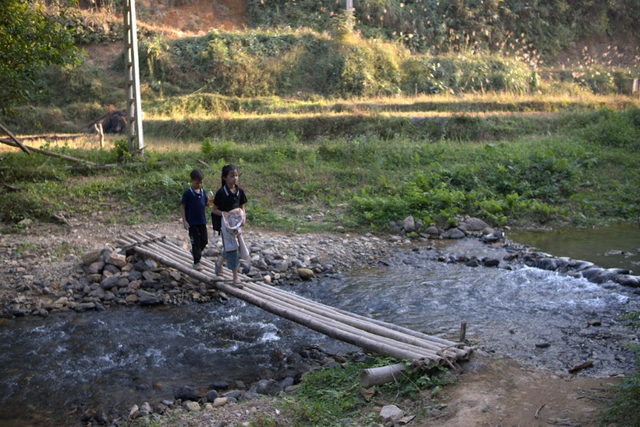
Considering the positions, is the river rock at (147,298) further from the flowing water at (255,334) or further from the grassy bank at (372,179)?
the grassy bank at (372,179)

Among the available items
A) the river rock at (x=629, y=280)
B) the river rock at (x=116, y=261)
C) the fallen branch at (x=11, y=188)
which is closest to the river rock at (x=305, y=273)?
the river rock at (x=116, y=261)

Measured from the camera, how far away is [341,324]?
5.32m

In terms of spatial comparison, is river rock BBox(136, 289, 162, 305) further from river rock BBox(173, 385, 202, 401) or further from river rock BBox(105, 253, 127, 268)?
river rock BBox(173, 385, 202, 401)

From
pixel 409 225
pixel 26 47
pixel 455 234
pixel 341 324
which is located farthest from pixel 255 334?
pixel 26 47

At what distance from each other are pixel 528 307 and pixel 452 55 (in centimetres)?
1717

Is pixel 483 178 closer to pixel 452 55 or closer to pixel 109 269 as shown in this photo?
pixel 109 269

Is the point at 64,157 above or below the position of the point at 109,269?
above

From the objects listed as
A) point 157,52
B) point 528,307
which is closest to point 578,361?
point 528,307

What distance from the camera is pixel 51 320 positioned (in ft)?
22.5

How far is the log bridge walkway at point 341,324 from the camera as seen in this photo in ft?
15.2

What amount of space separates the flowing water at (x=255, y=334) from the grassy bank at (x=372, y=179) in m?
2.74

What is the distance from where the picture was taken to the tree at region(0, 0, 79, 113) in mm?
8633

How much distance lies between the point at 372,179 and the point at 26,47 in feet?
21.5

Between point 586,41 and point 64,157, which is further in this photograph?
point 586,41
